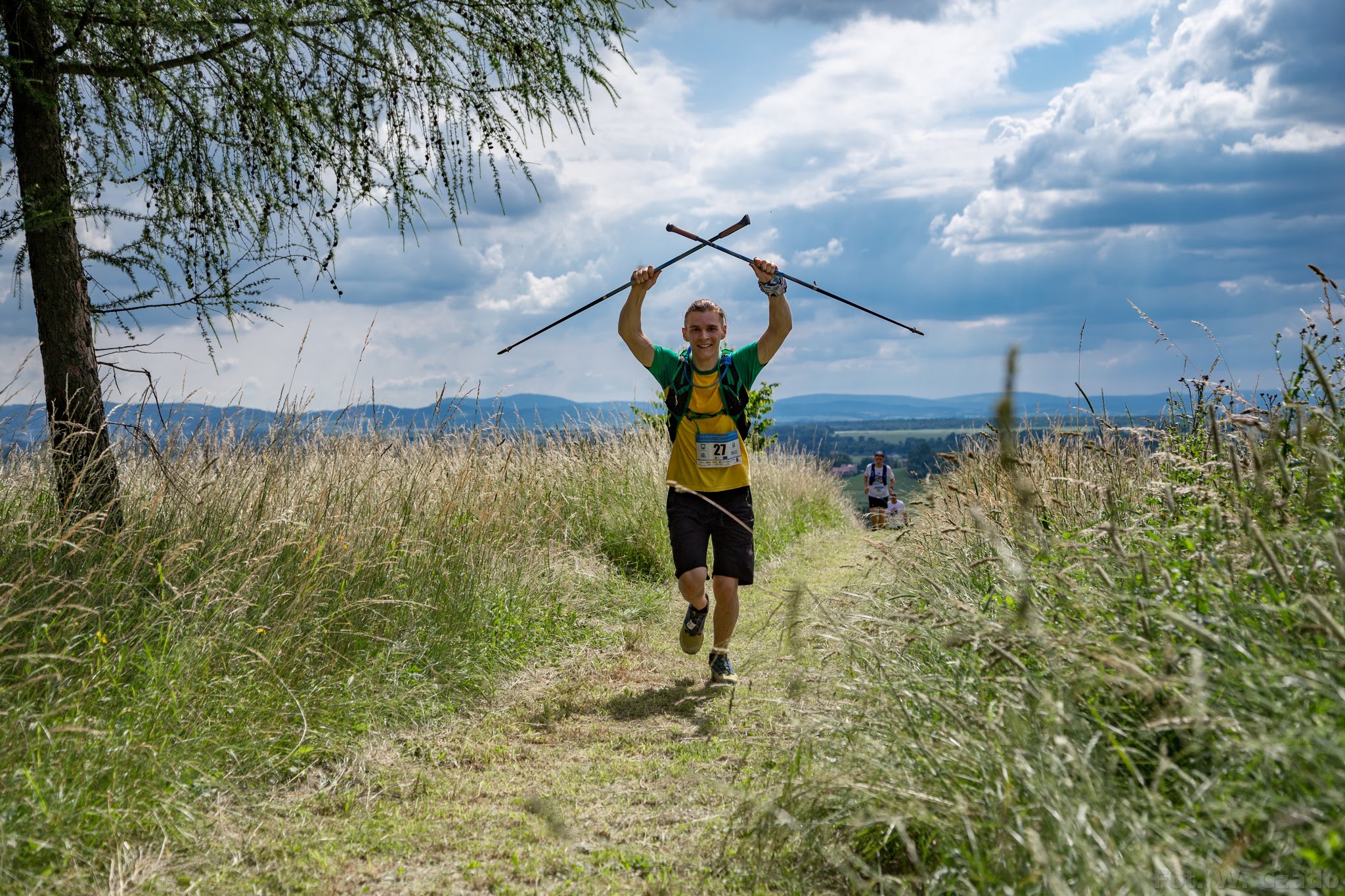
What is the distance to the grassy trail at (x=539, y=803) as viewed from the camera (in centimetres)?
310

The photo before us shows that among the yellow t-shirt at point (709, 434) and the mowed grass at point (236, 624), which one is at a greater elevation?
the yellow t-shirt at point (709, 434)

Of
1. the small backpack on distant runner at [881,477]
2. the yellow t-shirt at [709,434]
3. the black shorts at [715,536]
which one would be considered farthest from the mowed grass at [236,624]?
the small backpack on distant runner at [881,477]

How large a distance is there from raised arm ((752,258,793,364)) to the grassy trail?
1886 mm

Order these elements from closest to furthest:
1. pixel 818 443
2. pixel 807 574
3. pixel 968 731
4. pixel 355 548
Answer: pixel 968 731 → pixel 355 548 → pixel 807 574 → pixel 818 443

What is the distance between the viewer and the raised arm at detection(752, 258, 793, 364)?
5566 mm

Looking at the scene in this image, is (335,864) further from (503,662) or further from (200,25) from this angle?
(200,25)

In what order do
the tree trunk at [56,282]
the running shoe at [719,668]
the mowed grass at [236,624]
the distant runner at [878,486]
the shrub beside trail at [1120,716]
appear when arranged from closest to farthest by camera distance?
the shrub beside trail at [1120,716]
the mowed grass at [236,624]
the tree trunk at [56,282]
the running shoe at [719,668]
the distant runner at [878,486]

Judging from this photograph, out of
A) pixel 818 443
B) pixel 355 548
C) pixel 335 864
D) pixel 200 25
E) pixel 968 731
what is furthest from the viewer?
pixel 818 443

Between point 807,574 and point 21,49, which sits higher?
point 21,49

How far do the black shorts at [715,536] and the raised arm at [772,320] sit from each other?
0.88 meters

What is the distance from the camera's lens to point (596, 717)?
5098 mm

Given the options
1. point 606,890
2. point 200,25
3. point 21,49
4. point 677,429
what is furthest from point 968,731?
point 21,49

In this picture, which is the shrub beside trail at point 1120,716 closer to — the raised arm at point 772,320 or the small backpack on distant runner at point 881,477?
the raised arm at point 772,320

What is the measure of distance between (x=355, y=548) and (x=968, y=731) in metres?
3.60
